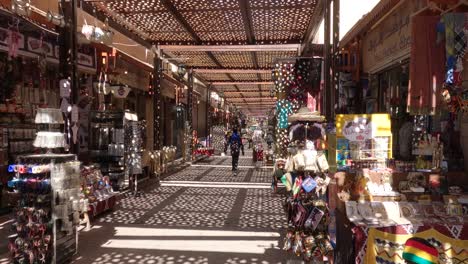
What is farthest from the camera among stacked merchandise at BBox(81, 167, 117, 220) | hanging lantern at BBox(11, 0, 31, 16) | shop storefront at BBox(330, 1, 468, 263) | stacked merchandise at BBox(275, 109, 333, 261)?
stacked merchandise at BBox(81, 167, 117, 220)

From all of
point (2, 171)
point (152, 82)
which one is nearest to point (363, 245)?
point (2, 171)

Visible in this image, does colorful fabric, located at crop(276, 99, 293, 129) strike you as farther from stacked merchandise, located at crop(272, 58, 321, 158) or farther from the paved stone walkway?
the paved stone walkway

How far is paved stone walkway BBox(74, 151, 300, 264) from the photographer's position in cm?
575

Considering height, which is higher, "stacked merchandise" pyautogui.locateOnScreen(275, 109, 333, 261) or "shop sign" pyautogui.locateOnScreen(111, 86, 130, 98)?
"shop sign" pyautogui.locateOnScreen(111, 86, 130, 98)

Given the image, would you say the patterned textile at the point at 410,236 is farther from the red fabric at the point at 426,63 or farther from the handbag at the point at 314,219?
the red fabric at the point at 426,63

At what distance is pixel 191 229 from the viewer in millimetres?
7254

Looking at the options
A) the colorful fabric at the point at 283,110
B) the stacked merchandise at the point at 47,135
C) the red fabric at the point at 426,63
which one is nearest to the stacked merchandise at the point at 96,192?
the stacked merchandise at the point at 47,135

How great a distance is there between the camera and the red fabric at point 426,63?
475 centimetres

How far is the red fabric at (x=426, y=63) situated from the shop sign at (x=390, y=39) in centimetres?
126

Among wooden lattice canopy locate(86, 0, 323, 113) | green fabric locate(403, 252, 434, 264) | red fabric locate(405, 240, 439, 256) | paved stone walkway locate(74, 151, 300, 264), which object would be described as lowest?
paved stone walkway locate(74, 151, 300, 264)

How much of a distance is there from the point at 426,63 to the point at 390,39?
3101 millimetres

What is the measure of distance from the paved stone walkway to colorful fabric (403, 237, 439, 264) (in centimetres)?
214

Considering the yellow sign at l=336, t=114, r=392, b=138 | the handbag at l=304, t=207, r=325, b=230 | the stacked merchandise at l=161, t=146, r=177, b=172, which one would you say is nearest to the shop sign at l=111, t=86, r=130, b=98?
the stacked merchandise at l=161, t=146, r=177, b=172

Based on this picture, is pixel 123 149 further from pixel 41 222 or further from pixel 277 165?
pixel 41 222
